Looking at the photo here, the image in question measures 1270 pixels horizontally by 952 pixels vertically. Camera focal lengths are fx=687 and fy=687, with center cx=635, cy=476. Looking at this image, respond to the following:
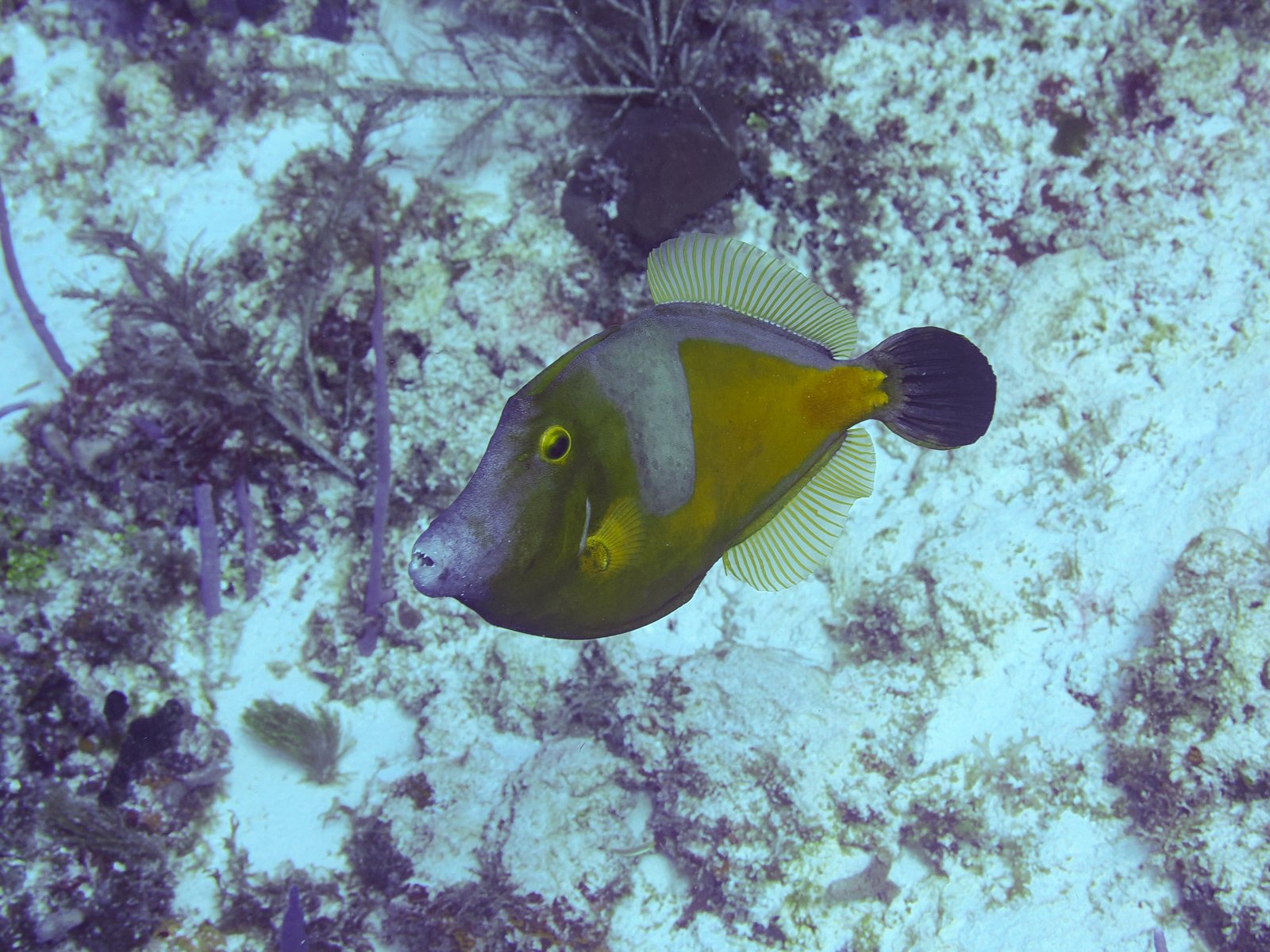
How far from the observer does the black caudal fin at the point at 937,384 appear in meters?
Answer: 1.63

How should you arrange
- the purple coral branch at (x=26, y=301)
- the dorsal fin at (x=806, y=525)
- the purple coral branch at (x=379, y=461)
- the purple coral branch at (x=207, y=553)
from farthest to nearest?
the purple coral branch at (x=26, y=301) → the purple coral branch at (x=207, y=553) → the purple coral branch at (x=379, y=461) → the dorsal fin at (x=806, y=525)

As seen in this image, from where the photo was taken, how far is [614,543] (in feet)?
4.71

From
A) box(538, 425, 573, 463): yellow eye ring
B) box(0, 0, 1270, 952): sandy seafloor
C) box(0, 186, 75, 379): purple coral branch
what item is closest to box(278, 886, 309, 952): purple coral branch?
box(0, 0, 1270, 952): sandy seafloor

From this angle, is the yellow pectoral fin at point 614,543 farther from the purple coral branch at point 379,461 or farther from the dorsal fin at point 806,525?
the purple coral branch at point 379,461

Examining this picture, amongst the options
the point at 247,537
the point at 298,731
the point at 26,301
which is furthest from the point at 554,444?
the point at 26,301

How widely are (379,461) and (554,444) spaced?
6.92 feet

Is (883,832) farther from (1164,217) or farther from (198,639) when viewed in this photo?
(198,639)

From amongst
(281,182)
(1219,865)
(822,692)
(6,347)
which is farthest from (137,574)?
(1219,865)

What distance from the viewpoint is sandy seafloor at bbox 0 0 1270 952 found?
3.06 metres

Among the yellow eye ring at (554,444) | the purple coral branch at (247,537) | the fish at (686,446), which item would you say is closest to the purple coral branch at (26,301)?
the purple coral branch at (247,537)

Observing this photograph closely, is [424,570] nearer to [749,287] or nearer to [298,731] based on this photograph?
[749,287]

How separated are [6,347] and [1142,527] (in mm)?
5739

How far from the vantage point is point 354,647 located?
3.44 meters

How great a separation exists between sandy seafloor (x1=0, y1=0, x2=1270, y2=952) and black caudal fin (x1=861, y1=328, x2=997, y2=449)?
1.60m
